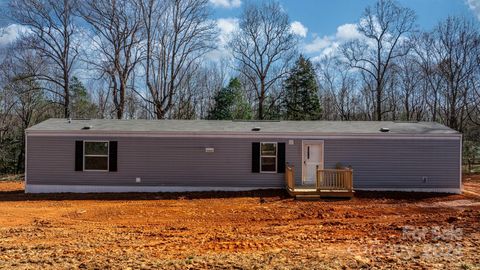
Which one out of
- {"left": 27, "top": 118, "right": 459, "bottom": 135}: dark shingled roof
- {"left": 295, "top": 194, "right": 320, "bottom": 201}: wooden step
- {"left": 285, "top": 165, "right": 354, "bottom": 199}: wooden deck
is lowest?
{"left": 295, "top": 194, "right": 320, "bottom": 201}: wooden step

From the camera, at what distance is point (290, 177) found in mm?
13047

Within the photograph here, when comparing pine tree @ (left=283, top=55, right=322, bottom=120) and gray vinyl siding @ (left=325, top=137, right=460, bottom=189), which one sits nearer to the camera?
gray vinyl siding @ (left=325, top=137, right=460, bottom=189)

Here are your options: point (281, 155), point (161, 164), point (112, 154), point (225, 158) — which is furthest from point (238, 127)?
point (112, 154)

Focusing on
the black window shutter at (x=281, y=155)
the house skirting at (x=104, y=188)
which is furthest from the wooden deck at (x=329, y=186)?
the house skirting at (x=104, y=188)

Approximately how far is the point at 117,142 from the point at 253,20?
70.5 feet

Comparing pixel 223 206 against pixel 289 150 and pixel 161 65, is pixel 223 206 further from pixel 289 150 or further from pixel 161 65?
pixel 161 65

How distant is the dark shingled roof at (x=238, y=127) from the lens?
14055 mm

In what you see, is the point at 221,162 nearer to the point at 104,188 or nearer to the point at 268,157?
the point at 268,157

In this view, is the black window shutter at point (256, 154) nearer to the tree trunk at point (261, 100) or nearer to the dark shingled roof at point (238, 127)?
the dark shingled roof at point (238, 127)

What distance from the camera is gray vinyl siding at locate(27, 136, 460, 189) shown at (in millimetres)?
13992

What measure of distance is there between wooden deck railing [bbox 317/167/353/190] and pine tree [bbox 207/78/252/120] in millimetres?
16252

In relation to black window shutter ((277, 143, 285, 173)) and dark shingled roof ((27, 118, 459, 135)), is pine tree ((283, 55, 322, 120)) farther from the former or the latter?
black window shutter ((277, 143, 285, 173))

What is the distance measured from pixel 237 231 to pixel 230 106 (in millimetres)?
21316

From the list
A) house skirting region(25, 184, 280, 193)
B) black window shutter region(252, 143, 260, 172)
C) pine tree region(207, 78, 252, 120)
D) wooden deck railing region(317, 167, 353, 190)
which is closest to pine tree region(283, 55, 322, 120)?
pine tree region(207, 78, 252, 120)
